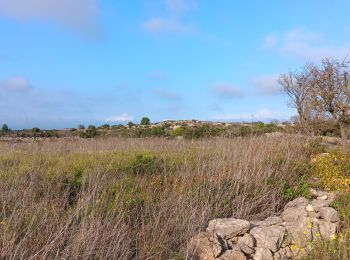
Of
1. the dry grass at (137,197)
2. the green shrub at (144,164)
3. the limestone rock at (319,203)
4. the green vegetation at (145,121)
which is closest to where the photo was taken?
the dry grass at (137,197)

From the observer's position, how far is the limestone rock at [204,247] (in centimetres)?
483

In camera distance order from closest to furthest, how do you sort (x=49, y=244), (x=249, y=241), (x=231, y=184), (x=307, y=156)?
(x=49, y=244) → (x=249, y=241) → (x=231, y=184) → (x=307, y=156)

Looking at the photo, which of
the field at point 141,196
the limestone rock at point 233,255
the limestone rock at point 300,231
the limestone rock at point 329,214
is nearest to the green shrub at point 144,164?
A: the field at point 141,196

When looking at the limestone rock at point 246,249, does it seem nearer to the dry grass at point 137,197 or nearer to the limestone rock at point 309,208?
the dry grass at point 137,197

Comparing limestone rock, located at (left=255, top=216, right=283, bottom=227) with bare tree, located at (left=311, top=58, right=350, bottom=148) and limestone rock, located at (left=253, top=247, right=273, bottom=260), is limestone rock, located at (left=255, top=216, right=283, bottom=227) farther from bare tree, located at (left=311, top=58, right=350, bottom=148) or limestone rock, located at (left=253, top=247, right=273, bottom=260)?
bare tree, located at (left=311, top=58, right=350, bottom=148)

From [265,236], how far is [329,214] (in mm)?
1677

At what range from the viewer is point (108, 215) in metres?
4.93

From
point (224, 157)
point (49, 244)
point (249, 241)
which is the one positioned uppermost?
point (224, 157)

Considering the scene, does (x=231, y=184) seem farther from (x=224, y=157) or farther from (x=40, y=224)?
(x=40, y=224)

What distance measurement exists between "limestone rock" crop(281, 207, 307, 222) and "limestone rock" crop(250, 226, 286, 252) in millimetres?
735

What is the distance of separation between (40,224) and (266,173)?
506cm

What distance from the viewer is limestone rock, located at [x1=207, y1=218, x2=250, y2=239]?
5.46m

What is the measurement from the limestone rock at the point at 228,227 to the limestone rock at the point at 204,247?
0.37 meters

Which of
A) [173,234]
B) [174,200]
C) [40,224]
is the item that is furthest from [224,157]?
[40,224]
